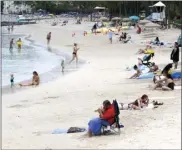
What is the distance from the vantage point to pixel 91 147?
25.2 ft

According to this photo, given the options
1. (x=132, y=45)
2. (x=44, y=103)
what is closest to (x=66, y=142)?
(x=44, y=103)

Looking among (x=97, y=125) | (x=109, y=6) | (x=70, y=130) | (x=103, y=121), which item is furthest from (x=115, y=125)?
(x=109, y=6)

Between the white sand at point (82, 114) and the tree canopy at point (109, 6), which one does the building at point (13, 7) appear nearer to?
the tree canopy at point (109, 6)

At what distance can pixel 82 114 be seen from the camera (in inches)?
426

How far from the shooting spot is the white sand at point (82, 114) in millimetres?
7969

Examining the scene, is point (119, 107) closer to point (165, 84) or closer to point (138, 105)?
point (138, 105)

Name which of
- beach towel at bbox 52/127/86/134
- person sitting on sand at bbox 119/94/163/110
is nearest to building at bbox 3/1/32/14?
person sitting on sand at bbox 119/94/163/110

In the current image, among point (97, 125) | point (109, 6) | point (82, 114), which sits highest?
point (109, 6)

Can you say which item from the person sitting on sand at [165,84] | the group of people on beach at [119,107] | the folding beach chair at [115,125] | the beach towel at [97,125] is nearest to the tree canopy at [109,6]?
the group of people on beach at [119,107]

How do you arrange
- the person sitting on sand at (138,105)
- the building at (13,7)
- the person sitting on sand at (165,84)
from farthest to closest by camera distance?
the building at (13,7)
the person sitting on sand at (165,84)
the person sitting on sand at (138,105)

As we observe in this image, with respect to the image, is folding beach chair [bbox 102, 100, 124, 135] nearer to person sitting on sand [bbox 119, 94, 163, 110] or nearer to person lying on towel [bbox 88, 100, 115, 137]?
person lying on towel [bbox 88, 100, 115, 137]

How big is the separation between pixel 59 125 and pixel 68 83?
7253mm

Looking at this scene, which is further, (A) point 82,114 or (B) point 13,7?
(B) point 13,7

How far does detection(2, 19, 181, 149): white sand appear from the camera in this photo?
7.97m
